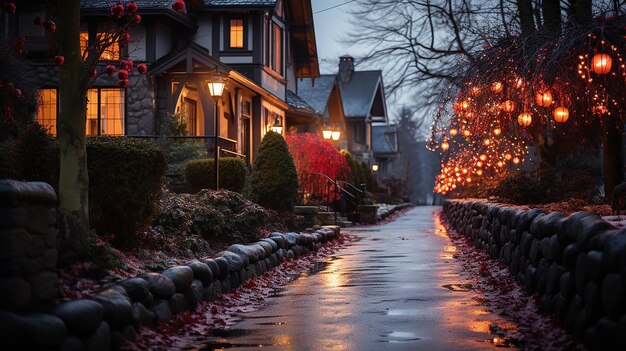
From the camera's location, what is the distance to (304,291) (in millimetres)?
11359

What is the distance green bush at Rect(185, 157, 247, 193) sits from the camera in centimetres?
1978

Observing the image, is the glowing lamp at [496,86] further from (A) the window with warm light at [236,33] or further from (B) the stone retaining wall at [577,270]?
(A) the window with warm light at [236,33]

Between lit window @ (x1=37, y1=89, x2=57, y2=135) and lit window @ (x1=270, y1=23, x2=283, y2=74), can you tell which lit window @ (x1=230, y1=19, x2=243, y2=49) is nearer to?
lit window @ (x1=270, y1=23, x2=283, y2=74)

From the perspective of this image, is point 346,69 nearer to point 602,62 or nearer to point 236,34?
point 236,34

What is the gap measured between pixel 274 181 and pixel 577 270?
529 inches

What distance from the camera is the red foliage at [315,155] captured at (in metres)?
31.3

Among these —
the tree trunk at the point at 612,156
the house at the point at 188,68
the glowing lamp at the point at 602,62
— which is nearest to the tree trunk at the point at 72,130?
the glowing lamp at the point at 602,62

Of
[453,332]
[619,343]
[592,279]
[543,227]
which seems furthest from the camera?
[543,227]

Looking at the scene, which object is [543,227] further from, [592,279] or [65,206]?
[65,206]

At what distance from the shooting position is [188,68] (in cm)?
2656

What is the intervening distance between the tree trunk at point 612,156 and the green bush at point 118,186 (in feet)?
33.0

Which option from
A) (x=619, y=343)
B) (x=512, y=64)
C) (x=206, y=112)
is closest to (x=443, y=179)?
(x=206, y=112)

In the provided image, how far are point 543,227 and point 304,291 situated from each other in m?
3.49

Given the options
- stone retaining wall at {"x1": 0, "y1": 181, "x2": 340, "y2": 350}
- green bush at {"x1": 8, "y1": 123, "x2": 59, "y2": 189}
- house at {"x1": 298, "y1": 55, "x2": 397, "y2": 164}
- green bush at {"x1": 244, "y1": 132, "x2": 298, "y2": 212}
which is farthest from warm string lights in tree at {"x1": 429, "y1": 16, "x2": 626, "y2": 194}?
house at {"x1": 298, "y1": 55, "x2": 397, "y2": 164}
